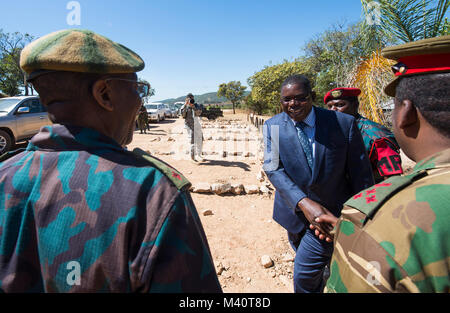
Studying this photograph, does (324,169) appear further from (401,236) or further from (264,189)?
(264,189)

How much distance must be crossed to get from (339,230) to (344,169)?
1382 mm

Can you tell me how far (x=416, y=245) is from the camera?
727 mm

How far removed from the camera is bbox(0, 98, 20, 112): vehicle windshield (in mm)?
7805

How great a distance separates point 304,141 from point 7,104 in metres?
10.1

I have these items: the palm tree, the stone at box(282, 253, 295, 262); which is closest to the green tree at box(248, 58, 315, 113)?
the palm tree

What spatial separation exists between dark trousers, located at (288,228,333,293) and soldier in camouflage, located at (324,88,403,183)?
0.98m

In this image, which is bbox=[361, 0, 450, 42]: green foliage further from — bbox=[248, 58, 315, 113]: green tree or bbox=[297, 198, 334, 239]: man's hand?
bbox=[248, 58, 315, 113]: green tree

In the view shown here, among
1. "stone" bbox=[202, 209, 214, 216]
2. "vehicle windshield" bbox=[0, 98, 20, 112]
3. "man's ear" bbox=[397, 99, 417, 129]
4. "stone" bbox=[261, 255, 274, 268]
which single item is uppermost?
"vehicle windshield" bbox=[0, 98, 20, 112]

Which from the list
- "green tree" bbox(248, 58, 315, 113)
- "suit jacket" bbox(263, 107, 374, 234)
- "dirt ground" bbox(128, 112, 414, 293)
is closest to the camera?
"suit jacket" bbox(263, 107, 374, 234)

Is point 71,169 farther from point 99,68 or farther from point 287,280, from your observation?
point 287,280

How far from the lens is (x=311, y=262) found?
2.06 meters

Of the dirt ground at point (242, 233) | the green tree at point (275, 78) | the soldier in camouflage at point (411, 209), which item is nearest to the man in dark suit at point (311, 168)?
the dirt ground at point (242, 233)
